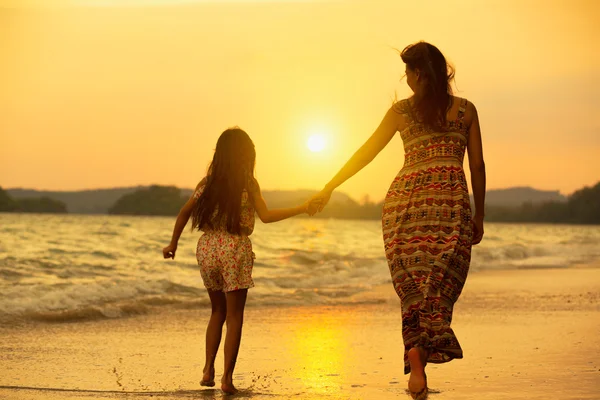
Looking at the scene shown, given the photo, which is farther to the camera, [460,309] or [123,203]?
[123,203]

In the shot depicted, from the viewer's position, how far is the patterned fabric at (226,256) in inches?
237

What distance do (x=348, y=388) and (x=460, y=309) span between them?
560 centimetres

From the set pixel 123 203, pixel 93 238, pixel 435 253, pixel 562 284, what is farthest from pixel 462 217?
pixel 123 203

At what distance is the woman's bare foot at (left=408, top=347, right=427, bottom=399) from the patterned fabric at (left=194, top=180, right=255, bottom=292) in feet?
4.72

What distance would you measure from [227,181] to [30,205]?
68728mm

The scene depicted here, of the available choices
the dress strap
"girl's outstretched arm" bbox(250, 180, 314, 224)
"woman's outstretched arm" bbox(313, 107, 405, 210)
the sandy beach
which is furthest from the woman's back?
the sandy beach

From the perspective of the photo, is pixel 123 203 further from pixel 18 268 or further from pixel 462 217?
pixel 462 217

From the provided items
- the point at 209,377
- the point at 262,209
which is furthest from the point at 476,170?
the point at 209,377

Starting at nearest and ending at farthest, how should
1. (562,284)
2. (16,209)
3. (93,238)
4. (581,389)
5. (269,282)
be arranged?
(581,389) < (562,284) < (269,282) < (93,238) < (16,209)

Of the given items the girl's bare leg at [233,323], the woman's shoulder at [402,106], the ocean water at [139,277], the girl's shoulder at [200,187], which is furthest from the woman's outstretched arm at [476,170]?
the ocean water at [139,277]

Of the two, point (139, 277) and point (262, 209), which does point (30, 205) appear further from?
point (262, 209)

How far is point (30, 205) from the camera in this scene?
7119 centimetres

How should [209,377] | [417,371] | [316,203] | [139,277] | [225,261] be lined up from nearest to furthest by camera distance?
1. [417,371]
2. [225,261]
3. [209,377]
4. [316,203]
5. [139,277]

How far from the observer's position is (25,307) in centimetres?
1111
